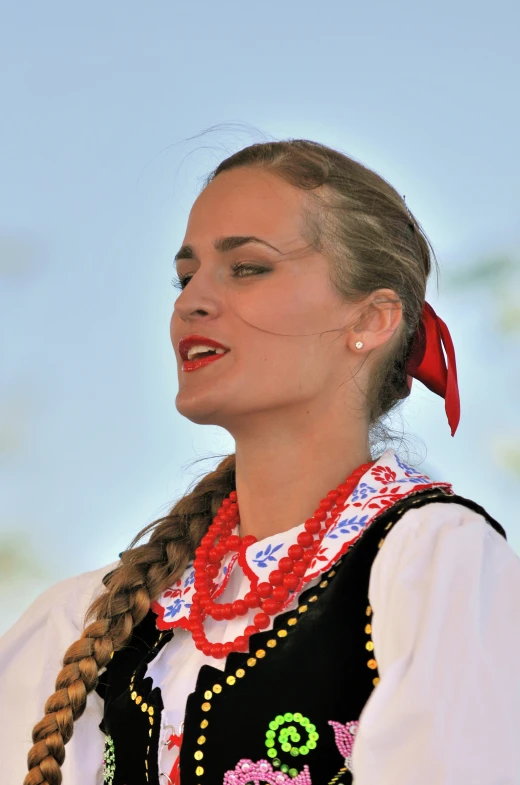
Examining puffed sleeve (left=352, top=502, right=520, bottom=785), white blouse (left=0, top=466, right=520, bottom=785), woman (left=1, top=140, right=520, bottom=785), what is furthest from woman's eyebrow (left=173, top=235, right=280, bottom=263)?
puffed sleeve (left=352, top=502, right=520, bottom=785)

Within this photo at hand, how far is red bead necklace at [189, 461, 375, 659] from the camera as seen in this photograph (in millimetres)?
1628

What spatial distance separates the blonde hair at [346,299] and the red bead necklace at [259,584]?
0.08 m

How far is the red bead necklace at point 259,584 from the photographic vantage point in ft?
5.34

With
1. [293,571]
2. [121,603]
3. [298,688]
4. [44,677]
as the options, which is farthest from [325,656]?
[44,677]

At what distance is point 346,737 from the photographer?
147 cm

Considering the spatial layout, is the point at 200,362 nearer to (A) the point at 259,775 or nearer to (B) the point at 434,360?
(B) the point at 434,360

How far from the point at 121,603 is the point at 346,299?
649 mm

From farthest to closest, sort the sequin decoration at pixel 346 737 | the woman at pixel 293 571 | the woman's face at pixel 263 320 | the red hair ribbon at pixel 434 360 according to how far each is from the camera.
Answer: the red hair ribbon at pixel 434 360
the woman's face at pixel 263 320
the sequin decoration at pixel 346 737
the woman at pixel 293 571

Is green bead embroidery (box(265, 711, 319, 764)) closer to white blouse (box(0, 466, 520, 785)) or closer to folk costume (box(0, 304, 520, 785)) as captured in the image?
folk costume (box(0, 304, 520, 785))

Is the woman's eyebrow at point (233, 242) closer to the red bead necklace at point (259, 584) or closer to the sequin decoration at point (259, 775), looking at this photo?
the red bead necklace at point (259, 584)

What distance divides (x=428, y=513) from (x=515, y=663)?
288mm

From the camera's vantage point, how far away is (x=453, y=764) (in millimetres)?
1205

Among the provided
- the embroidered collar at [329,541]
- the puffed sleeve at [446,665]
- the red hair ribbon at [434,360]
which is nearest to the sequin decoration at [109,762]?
the embroidered collar at [329,541]

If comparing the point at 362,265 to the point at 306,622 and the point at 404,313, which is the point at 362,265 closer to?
the point at 404,313
